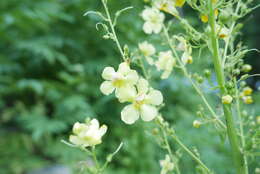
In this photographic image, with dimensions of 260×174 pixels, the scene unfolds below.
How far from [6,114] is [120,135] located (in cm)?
90

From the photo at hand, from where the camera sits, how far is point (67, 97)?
2.08m

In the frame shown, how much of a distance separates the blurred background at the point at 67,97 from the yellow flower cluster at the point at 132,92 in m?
1.19

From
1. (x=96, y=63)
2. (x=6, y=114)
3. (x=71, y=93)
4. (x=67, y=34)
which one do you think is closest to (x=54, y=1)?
(x=67, y=34)

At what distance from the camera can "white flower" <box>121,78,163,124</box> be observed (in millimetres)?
382

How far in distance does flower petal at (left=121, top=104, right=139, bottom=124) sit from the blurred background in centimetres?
118

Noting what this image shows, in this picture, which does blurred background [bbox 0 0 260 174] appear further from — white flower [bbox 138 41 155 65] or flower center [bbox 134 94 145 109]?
flower center [bbox 134 94 145 109]

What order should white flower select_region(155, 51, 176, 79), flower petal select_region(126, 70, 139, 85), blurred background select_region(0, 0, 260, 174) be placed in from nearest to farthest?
flower petal select_region(126, 70, 139, 85), white flower select_region(155, 51, 176, 79), blurred background select_region(0, 0, 260, 174)

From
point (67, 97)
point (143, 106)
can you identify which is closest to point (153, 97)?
point (143, 106)

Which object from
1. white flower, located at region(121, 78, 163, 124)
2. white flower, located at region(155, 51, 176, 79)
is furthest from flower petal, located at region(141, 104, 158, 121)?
white flower, located at region(155, 51, 176, 79)

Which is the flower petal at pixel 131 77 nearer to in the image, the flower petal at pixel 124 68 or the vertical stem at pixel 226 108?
the flower petal at pixel 124 68

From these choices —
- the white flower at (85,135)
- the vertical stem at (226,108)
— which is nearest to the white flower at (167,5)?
the vertical stem at (226,108)

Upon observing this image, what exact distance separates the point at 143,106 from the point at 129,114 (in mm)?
22

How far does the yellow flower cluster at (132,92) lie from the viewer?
37 cm

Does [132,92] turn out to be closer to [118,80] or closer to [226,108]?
[118,80]
